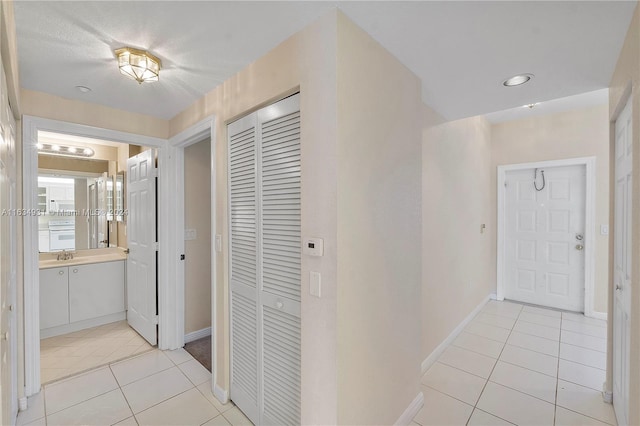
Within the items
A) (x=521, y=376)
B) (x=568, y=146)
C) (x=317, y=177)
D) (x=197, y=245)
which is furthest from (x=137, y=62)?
(x=568, y=146)

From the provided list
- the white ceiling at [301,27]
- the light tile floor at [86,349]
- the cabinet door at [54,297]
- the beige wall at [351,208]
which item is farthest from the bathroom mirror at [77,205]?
the beige wall at [351,208]

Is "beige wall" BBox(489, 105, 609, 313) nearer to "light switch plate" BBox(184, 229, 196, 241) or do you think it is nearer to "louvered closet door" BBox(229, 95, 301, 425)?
"louvered closet door" BBox(229, 95, 301, 425)

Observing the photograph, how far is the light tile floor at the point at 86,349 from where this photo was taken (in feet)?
8.43

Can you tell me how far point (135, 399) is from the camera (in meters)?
2.15

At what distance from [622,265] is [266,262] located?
2242 mm

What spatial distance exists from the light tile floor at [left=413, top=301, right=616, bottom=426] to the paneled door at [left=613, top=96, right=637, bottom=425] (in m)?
0.31

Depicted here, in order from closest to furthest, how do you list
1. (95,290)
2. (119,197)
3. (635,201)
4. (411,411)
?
(635,201) → (411,411) → (95,290) → (119,197)

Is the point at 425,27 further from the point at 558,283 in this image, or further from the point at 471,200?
the point at 558,283

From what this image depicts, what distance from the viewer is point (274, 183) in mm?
1703

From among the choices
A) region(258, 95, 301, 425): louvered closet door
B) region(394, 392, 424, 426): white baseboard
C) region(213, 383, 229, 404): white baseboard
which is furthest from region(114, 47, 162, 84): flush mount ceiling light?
region(394, 392, 424, 426): white baseboard

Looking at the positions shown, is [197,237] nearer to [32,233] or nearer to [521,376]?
[32,233]

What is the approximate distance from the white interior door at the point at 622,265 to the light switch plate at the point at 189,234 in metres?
3.44

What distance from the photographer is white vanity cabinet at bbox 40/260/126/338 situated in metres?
3.21

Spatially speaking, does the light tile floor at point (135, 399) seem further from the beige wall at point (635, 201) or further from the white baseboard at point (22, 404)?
the beige wall at point (635, 201)
